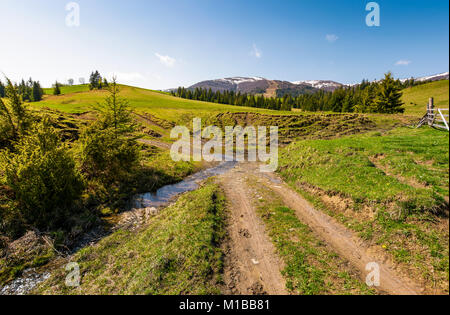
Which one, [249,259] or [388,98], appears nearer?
[249,259]

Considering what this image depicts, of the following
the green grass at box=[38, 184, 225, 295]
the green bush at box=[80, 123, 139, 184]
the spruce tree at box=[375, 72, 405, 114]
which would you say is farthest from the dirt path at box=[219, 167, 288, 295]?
the spruce tree at box=[375, 72, 405, 114]

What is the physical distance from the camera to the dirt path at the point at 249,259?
7715 millimetres

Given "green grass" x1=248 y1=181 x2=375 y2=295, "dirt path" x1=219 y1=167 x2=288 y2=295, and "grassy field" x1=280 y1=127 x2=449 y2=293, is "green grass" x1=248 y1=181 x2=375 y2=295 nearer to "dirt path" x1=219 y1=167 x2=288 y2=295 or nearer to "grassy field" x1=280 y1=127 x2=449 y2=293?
"dirt path" x1=219 y1=167 x2=288 y2=295

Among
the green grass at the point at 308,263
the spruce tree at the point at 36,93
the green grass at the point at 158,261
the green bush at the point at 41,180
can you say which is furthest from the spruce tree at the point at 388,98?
the spruce tree at the point at 36,93

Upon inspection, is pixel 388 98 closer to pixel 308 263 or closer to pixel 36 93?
pixel 308 263

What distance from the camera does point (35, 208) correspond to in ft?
43.8

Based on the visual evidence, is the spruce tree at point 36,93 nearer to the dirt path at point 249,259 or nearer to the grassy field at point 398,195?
the dirt path at point 249,259

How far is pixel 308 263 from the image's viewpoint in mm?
8734

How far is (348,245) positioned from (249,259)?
18.0ft

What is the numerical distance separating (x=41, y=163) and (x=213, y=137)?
4070 centimetres

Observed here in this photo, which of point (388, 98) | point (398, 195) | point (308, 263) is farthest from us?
point (388, 98)

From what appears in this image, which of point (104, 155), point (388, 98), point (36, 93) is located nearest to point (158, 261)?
point (104, 155)

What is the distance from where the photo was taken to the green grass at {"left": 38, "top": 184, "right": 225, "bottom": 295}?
7.85 meters
